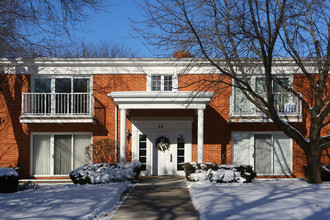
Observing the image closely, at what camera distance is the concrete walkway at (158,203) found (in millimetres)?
8102

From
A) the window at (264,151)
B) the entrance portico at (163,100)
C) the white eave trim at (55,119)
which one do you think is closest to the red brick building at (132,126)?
the window at (264,151)

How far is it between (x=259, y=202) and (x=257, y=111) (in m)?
8.16

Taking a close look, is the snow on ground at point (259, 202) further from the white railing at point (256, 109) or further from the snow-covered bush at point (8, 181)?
the snow-covered bush at point (8, 181)

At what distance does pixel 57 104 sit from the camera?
16.6 metres

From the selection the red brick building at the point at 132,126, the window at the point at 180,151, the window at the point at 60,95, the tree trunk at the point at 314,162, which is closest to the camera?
the tree trunk at the point at 314,162

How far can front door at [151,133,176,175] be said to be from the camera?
16734 millimetres

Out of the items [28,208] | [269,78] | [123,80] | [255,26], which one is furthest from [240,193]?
[123,80]

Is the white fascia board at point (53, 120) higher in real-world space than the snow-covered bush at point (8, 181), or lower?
higher

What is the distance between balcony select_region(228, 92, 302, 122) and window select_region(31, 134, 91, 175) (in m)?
6.74

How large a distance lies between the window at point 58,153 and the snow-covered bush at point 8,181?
4.97 meters

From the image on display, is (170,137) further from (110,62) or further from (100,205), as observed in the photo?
(100,205)

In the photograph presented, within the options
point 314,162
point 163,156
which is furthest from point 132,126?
point 314,162

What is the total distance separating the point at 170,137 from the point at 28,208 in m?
9.07

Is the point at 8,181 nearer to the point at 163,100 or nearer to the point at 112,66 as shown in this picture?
the point at 163,100
